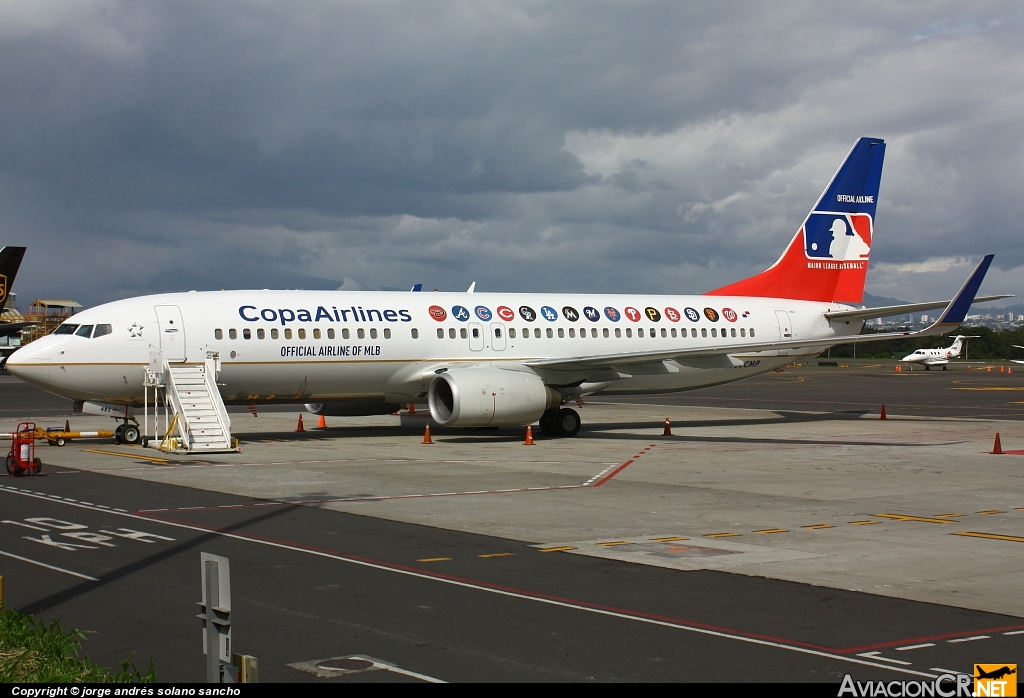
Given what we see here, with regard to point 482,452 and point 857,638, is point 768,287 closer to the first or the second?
point 482,452

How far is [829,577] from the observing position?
432 inches

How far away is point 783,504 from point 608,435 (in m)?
14.0

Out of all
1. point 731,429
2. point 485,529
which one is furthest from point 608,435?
point 485,529

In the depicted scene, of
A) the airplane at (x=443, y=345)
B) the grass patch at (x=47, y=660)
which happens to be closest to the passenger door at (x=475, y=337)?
the airplane at (x=443, y=345)

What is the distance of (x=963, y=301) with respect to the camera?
28.5 meters

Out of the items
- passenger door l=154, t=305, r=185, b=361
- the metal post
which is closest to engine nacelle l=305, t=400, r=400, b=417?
passenger door l=154, t=305, r=185, b=361

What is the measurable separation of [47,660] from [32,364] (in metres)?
19.8

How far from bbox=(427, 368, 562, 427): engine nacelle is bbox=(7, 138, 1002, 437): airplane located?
0.04 metres

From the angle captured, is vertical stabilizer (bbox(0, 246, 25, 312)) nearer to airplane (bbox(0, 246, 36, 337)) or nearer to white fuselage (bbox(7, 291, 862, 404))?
airplane (bbox(0, 246, 36, 337))

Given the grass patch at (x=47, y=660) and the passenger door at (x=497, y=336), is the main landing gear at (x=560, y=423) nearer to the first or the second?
the passenger door at (x=497, y=336)

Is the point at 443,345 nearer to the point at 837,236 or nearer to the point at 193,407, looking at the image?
the point at 193,407

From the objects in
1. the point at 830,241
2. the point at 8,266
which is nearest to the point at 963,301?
the point at 830,241

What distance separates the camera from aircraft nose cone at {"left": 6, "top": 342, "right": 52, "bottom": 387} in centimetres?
2492

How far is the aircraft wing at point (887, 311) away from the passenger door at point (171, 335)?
21.2 metres
